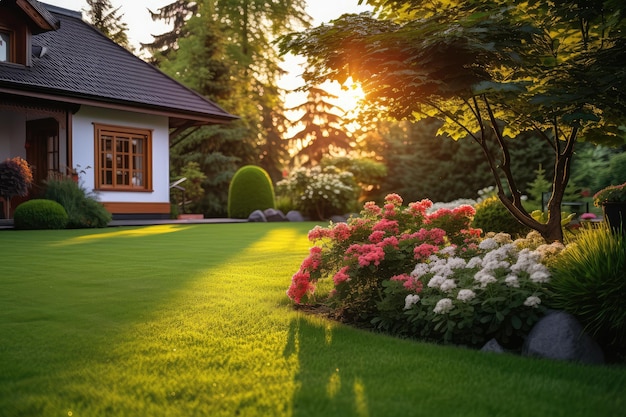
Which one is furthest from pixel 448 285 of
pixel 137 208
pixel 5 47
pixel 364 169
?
pixel 364 169

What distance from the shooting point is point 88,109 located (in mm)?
18297

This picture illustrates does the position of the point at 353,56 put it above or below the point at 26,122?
below

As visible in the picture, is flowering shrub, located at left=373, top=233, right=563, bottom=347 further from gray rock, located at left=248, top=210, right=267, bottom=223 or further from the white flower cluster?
gray rock, located at left=248, top=210, right=267, bottom=223

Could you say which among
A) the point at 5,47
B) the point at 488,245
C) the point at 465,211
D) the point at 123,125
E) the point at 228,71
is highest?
the point at 228,71

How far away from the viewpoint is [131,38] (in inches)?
1415

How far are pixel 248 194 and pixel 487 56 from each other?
18.2m

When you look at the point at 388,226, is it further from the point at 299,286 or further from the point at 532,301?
the point at 532,301

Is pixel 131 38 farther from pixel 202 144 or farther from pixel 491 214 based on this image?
pixel 491 214

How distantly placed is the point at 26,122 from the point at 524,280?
1821 cm

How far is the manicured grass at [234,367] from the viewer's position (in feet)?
8.87

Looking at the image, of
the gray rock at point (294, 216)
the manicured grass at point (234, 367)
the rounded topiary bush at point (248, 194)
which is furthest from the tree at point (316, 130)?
the manicured grass at point (234, 367)

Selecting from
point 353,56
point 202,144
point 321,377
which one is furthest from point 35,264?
point 202,144

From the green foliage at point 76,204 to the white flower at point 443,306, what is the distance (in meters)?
12.7

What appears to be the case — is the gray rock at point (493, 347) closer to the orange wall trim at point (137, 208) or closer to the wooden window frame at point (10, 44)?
the orange wall trim at point (137, 208)
